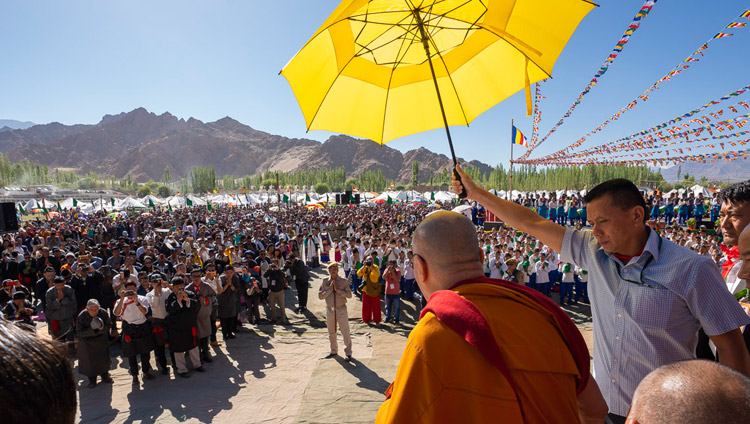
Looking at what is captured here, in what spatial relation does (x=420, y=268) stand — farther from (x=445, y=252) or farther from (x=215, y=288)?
(x=215, y=288)

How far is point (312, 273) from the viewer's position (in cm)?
1548

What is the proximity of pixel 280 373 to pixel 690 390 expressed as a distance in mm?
7283

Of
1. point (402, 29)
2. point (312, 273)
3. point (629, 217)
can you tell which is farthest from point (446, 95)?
point (312, 273)

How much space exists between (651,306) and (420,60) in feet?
7.63

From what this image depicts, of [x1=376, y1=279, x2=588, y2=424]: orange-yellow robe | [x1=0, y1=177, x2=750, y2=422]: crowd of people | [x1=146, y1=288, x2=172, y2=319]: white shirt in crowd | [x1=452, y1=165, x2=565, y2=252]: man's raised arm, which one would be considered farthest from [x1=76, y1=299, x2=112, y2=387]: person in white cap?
[x1=376, y1=279, x2=588, y2=424]: orange-yellow robe

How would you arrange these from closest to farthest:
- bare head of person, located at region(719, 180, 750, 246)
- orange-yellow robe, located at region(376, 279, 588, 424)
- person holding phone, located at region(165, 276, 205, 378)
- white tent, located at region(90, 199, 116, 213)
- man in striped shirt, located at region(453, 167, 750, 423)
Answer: orange-yellow robe, located at region(376, 279, 588, 424)
man in striped shirt, located at region(453, 167, 750, 423)
bare head of person, located at region(719, 180, 750, 246)
person holding phone, located at region(165, 276, 205, 378)
white tent, located at region(90, 199, 116, 213)

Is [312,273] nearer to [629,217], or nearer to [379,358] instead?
[379,358]

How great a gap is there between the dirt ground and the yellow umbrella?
183 inches

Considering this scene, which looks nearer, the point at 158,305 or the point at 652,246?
the point at 652,246

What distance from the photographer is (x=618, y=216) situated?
6.77ft

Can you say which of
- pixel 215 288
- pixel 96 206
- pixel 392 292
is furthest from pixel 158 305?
pixel 96 206

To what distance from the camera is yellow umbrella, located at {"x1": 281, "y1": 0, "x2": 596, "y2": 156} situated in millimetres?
2592

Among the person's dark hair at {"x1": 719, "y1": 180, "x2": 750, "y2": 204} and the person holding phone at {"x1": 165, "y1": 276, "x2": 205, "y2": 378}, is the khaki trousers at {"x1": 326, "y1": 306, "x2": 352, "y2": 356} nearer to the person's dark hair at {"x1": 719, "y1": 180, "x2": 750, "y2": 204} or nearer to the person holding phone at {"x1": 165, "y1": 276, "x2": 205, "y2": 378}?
the person holding phone at {"x1": 165, "y1": 276, "x2": 205, "y2": 378}

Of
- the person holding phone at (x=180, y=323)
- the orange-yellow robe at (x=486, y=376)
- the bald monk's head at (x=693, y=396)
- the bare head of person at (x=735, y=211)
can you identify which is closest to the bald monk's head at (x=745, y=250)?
the bare head of person at (x=735, y=211)
